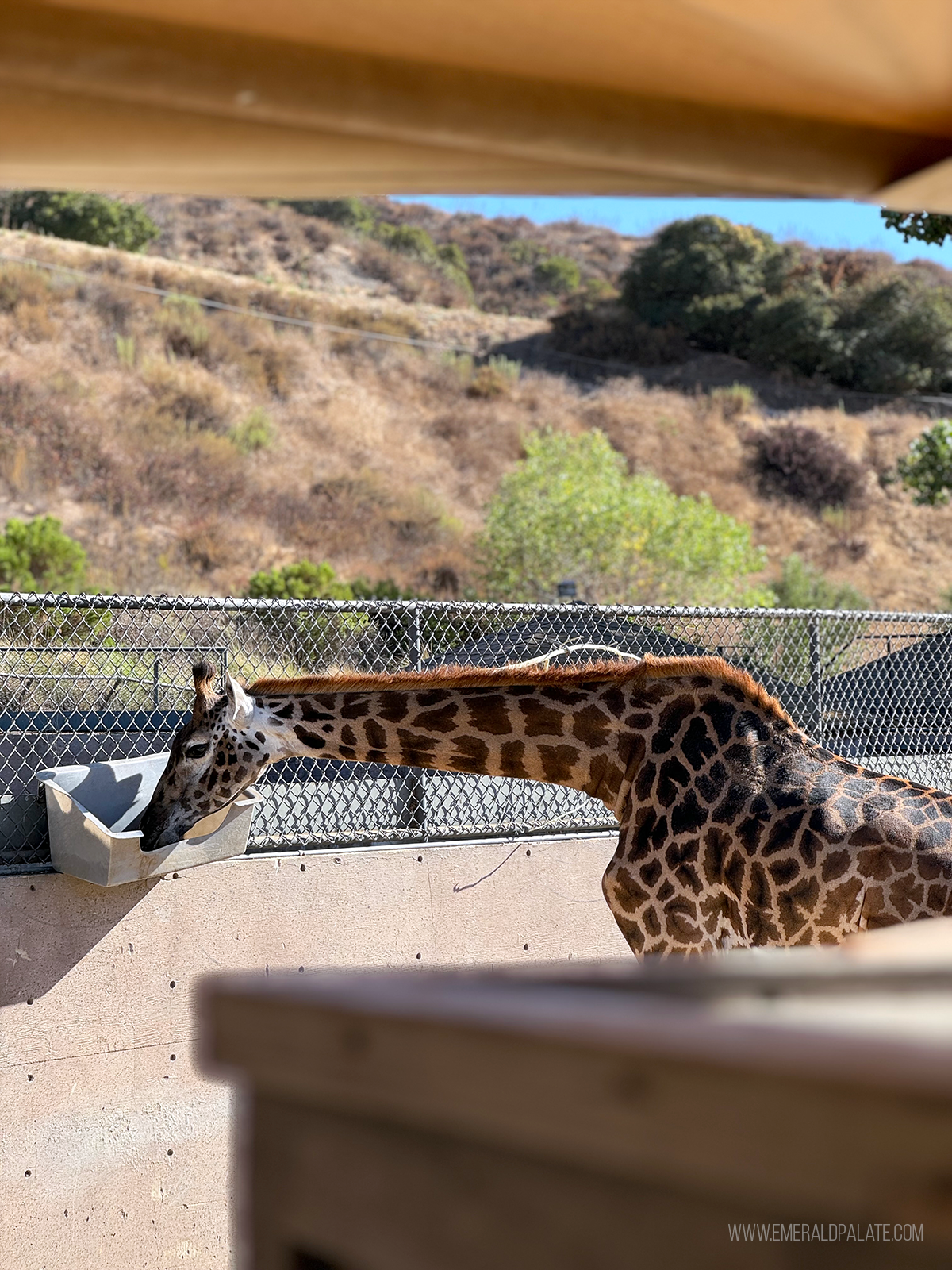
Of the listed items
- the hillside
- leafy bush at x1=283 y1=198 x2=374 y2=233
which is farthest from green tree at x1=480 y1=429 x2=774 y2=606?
leafy bush at x1=283 y1=198 x2=374 y2=233

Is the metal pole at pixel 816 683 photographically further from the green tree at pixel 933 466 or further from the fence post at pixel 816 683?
the green tree at pixel 933 466

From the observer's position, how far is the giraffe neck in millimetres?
4008

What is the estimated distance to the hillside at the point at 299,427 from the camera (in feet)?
79.2

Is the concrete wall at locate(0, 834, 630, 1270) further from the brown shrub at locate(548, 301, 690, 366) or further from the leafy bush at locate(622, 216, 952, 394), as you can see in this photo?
the leafy bush at locate(622, 216, 952, 394)

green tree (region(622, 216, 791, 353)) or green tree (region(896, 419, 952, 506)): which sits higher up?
green tree (region(622, 216, 791, 353))

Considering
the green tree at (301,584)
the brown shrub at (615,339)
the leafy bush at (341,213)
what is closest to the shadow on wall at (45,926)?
the green tree at (301,584)

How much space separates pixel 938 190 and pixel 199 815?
121 inches

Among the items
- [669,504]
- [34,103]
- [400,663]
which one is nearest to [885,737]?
[400,663]

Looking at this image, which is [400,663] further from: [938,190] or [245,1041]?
[245,1041]

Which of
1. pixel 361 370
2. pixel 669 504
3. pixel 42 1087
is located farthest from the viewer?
pixel 361 370

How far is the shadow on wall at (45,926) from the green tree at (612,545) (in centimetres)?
1430

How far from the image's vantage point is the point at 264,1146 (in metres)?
0.89

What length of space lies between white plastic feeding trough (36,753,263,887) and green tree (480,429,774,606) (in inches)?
552

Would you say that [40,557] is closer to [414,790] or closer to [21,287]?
[21,287]
